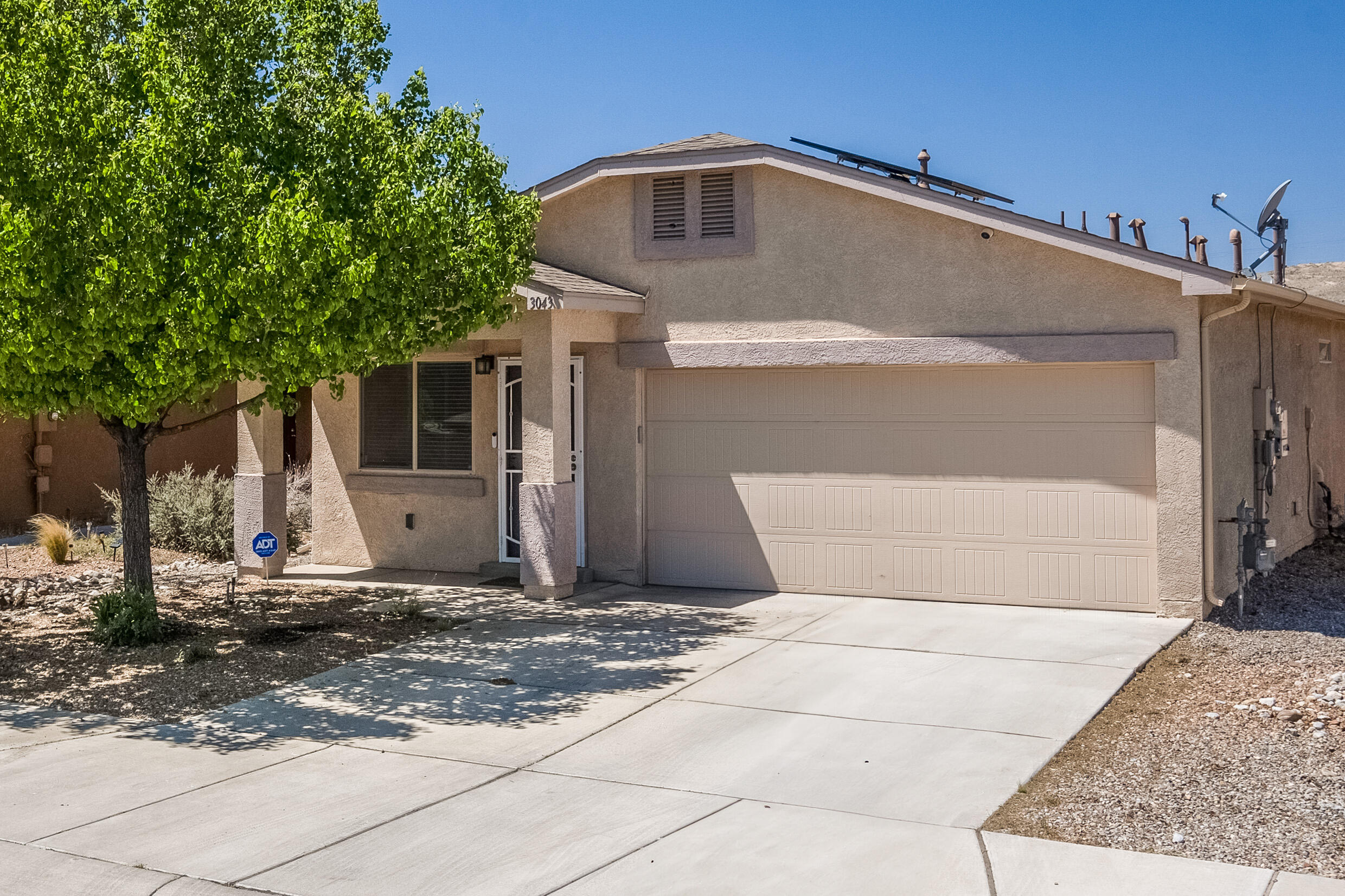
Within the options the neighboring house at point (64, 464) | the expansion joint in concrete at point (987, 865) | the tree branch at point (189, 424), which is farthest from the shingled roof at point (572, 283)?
the neighboring house at point (64, 464)

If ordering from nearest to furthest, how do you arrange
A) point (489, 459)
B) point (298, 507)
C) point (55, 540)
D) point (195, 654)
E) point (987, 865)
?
point (987, 865), point (195, 654), point (489, 459), point (55, 540), point (298, 507)

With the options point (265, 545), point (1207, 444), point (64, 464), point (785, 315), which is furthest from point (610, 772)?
Result: point (64, 464)

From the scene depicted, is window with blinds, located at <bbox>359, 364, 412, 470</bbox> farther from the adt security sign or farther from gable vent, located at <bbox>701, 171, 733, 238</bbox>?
gable vent, located at <bbox>701, 171, 733, 238</bbox>

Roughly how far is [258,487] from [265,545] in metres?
1.20

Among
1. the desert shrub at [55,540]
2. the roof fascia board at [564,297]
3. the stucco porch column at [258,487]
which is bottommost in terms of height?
the desert shrub at [55,540]

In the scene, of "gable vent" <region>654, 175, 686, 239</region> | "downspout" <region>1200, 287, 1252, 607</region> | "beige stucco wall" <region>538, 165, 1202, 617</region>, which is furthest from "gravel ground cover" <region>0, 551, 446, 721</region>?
"downspout" <region>1200, 287, 1252, 607</region>

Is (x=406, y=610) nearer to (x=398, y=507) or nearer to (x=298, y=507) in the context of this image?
(x=398, y=507)

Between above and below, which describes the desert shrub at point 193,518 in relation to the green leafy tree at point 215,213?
below

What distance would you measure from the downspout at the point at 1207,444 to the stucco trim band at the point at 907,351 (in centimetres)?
25

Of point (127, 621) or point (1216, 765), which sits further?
point (127, 621)

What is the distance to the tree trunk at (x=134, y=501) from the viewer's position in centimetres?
1034

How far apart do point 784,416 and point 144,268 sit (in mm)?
6266

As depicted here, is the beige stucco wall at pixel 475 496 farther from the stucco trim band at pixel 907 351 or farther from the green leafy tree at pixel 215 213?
the green leafy tree at pixel 215 213

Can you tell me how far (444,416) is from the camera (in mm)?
13891
